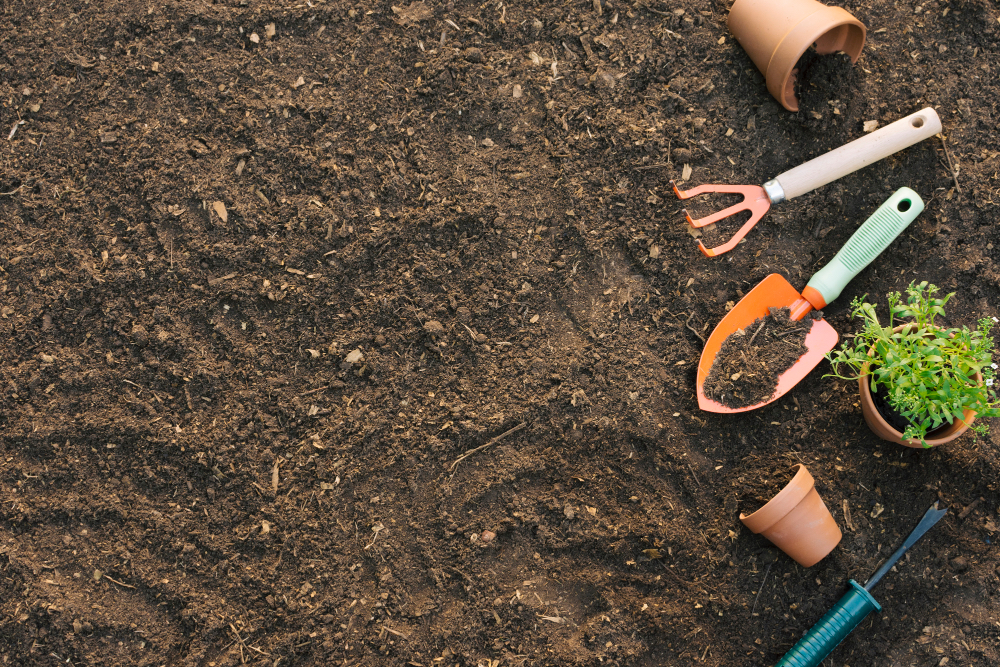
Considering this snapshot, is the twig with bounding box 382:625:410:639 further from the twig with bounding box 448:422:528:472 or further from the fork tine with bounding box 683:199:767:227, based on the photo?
the fork tine with bounding box 683:199:767:227

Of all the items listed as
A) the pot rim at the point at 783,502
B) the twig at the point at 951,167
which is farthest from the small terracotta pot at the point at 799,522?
the twig at the point at 951,167

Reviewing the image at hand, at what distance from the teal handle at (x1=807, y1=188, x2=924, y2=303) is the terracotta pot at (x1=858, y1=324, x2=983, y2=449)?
0.20 meters

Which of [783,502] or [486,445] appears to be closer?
[783,502]

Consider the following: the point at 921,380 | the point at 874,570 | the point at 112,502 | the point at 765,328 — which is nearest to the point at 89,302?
the point at 112,502

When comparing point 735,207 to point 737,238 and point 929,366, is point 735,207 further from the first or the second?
point 929,366

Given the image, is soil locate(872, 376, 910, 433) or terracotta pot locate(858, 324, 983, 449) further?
soil locate(872, 376, 910, 433)

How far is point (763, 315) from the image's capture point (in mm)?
1963

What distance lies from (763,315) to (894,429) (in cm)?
46

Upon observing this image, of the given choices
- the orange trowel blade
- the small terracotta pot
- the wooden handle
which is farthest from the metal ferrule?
the small terracotta pot

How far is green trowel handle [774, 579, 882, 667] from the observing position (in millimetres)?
1837

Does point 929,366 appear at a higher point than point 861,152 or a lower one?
lower

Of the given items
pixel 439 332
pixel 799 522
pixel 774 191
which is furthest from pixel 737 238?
pixel 439 332

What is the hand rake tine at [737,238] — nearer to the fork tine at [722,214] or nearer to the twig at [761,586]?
the fork tine at [722,214]

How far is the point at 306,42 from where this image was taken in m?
1.99
